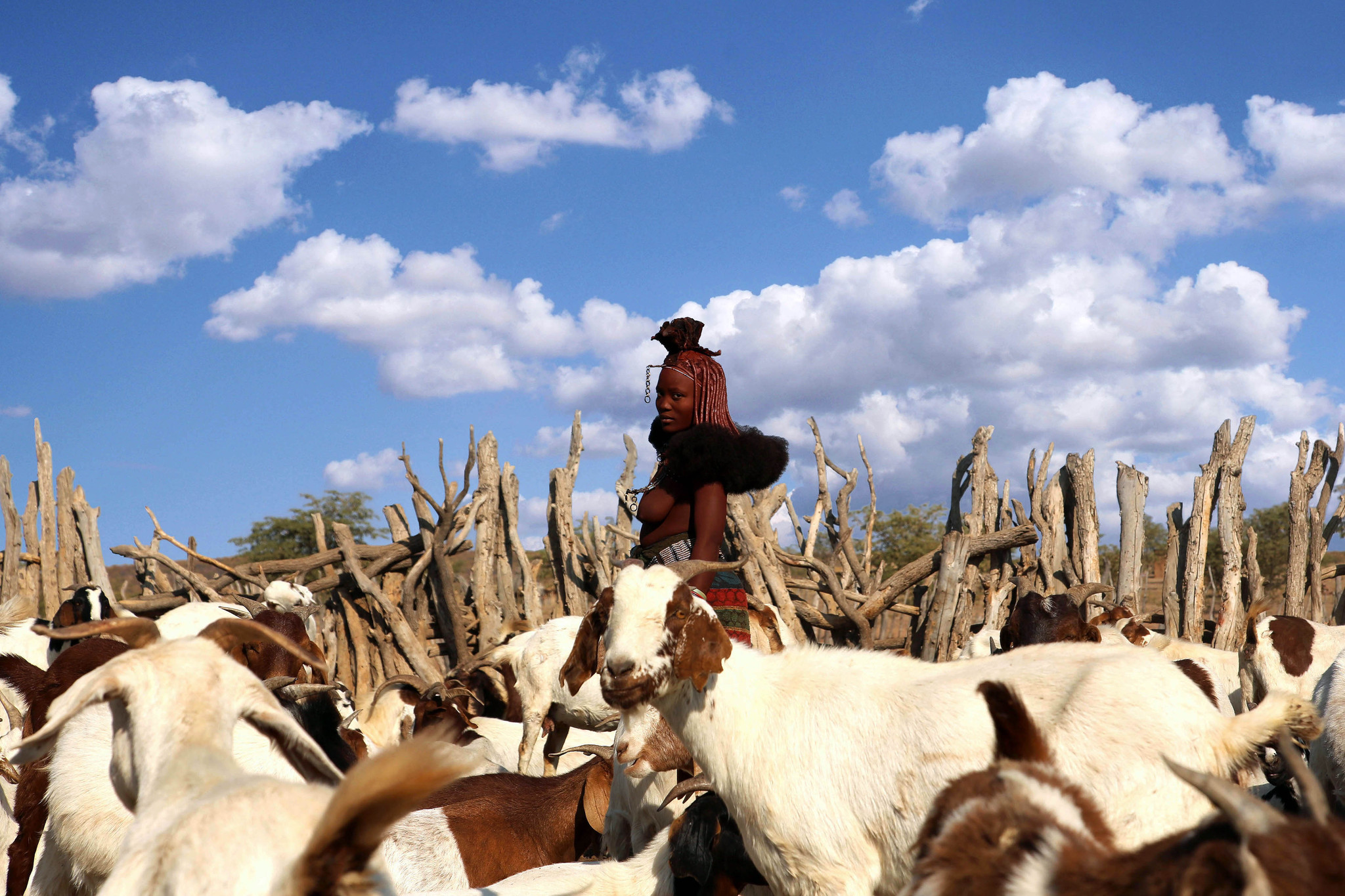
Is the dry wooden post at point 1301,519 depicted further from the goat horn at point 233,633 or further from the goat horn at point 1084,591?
the goat horn at point 233,633

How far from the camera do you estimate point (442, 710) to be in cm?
855

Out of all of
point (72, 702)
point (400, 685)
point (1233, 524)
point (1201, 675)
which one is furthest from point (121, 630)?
point (1233, 524)

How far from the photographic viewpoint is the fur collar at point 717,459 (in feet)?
16.1

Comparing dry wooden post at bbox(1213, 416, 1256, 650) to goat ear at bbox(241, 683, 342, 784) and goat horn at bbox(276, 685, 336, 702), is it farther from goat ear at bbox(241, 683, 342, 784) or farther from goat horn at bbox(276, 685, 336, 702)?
goat ear at bbox(241, 683, 342, 784)

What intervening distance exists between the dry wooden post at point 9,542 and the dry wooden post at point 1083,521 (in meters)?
16.4

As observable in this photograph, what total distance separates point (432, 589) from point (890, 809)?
1187 centimetres

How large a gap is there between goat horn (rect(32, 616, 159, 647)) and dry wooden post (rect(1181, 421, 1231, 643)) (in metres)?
11.4

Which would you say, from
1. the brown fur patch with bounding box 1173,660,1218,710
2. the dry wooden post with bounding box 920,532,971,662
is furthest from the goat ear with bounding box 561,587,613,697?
the dry wooden post with bounding box 920,532,971,662

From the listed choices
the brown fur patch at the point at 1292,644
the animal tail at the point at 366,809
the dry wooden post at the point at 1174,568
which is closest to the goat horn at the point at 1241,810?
the animal tail at the point at 366,809

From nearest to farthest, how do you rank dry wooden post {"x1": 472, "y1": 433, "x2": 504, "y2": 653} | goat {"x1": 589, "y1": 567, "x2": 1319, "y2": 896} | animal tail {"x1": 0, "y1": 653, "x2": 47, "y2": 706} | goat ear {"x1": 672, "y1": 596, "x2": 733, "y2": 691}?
1. goat {"x1": 589, "y1": 567, "x2": 1319, "y2": 896}
2. goat ear {"x1": 672, "y1": 596, "x2": 733, "y2": 691}
3. animal tail {"x1": 0, "y1": 653, "x2": 47, "y2": 706}
4. dry wooden post {"x1": 472, "y1": 433, "x2": 504, "y2": 653}

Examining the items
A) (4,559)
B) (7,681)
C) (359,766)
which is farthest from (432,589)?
(359,766)

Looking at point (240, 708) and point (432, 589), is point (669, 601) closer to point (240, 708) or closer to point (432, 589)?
point (240, 708)

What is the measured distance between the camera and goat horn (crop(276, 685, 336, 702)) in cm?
472

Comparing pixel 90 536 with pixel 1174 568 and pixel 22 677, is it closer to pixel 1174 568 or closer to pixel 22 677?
pixel 22 677
